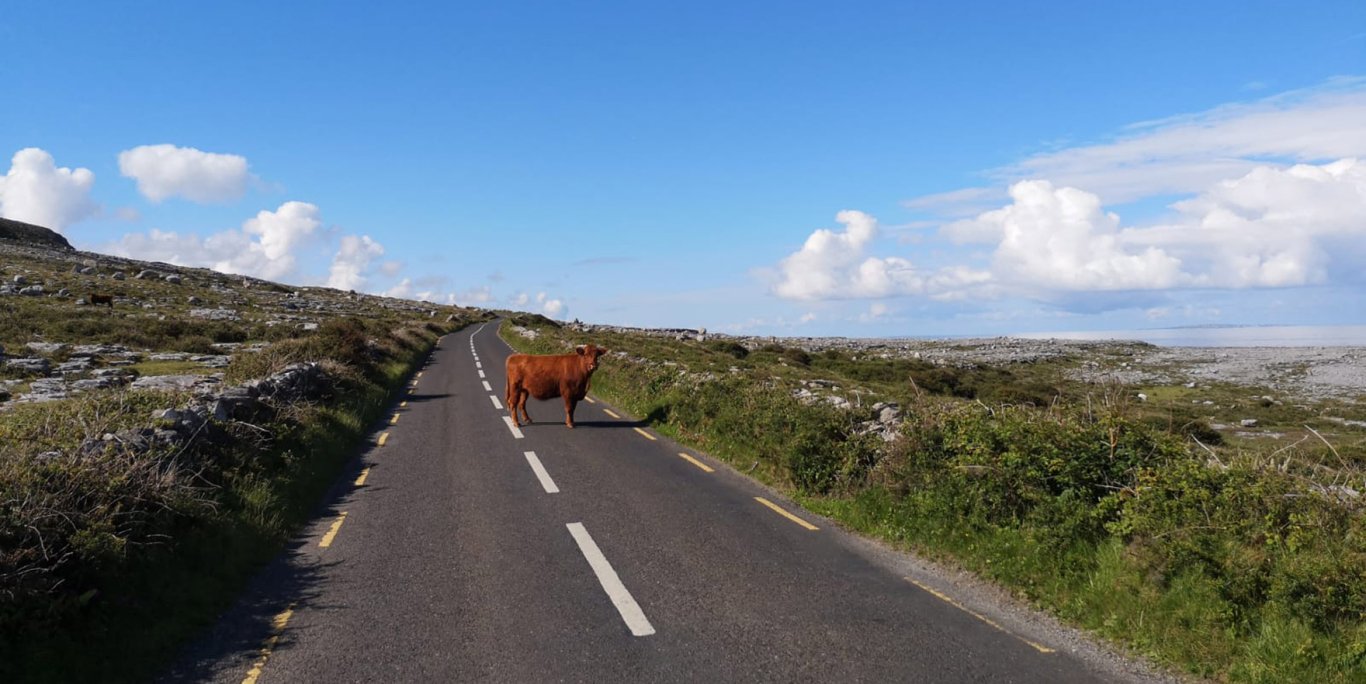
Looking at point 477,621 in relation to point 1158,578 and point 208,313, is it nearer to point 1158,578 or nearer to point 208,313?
point 1158,578

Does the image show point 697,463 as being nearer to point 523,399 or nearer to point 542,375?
point 542,375

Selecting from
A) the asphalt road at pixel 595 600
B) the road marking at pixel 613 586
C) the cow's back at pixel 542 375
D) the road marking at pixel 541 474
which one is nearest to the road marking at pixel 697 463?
the asphalt road at pixel 595 600

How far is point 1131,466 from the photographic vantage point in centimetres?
828

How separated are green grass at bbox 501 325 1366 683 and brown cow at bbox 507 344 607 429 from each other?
22.1 ft

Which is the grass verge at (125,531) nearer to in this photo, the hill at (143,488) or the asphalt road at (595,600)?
the hill at (143,488)

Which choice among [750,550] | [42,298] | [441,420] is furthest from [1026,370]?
[42,298]

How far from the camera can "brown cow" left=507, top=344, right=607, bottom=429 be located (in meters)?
19.1

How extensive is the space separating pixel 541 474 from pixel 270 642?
671cm

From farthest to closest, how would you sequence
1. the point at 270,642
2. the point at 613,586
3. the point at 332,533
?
the point at 332,533, the point at 613,586, the point at 270,642

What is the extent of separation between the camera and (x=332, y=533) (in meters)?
9.72

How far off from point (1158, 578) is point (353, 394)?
2167 cm

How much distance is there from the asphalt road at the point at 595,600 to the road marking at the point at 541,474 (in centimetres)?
9

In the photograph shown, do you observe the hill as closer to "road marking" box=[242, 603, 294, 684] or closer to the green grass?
"road marking" box=[242, 603, 294, 684]

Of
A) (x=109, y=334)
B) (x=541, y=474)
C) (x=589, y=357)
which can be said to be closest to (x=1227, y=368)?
(x=589, y=357)
